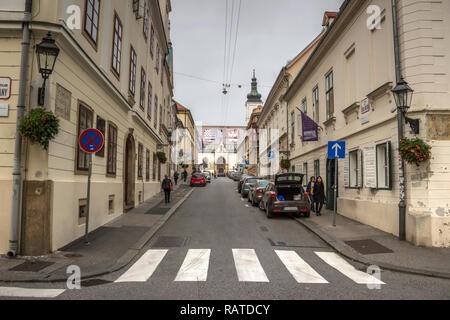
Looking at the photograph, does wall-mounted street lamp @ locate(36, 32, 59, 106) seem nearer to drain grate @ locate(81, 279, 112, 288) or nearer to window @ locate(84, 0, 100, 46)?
window @ locate(84, 0, 100, 46)

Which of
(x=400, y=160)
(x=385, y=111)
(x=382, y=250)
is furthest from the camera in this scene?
(x=385, y=111)

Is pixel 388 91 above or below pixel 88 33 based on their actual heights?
below

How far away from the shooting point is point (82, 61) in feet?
30.3

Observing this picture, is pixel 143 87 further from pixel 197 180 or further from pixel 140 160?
pixel 197 180

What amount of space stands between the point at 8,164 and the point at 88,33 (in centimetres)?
450

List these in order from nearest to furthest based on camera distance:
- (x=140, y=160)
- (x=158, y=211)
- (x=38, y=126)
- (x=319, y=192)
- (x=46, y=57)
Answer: (x=38, y=126) → (x=46, y=57) → (x=319, y=192) → (x=158, y=211) → (x=140, y=160)

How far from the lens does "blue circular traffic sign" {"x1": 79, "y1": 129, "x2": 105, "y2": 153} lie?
335 inches

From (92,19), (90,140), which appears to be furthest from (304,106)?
(90,140)

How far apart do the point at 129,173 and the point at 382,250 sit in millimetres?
11675

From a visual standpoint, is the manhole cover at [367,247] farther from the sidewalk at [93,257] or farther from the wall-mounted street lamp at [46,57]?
the wall-mounted street lamp at [46,57]

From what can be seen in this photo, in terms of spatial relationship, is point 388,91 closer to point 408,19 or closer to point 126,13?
point 408,19

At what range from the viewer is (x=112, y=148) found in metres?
12.9

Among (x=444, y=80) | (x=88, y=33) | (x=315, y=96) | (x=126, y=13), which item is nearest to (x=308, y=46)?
(x=315, y=96)

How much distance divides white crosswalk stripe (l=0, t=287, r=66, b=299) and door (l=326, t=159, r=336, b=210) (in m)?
13.5
